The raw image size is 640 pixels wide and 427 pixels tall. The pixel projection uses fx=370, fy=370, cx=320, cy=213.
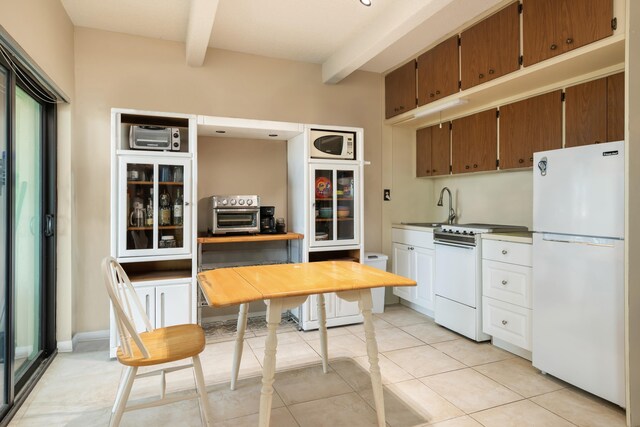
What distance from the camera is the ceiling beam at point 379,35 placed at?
2611 millimetres

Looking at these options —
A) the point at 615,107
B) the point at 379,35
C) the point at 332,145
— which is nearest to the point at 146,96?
the point at 332,145

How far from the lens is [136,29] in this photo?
10.8 ft

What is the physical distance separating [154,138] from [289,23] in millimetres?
1502

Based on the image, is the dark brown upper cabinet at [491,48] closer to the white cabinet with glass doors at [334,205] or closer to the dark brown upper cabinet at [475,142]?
the dark brown upper cabinet at [475,142]

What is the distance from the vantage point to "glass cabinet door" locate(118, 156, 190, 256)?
2.93m

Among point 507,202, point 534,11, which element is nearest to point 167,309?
point 507,202

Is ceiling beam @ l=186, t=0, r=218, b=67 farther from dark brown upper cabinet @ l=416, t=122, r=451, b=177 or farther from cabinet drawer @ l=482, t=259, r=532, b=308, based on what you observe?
cabinet drawer @ l=482, t=259, r=532, b=308

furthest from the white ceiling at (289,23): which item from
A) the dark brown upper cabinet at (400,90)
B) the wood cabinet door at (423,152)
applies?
the wood cabinet door at (423,152)

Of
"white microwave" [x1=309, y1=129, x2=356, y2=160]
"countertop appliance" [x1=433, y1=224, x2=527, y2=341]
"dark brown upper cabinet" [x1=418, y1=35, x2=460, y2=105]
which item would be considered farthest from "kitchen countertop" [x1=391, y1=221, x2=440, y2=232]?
"dark brown upper cabinet" [x1=418, y1=35, x2=460, y2=105]

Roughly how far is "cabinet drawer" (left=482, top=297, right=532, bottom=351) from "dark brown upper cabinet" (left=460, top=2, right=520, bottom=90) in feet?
5.87

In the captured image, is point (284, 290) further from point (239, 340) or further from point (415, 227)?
point (415, 227)

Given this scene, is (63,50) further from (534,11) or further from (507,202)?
(507,202)

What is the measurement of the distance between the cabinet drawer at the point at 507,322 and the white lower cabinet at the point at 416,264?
69 centimetres

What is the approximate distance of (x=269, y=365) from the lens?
1733 millimetres
